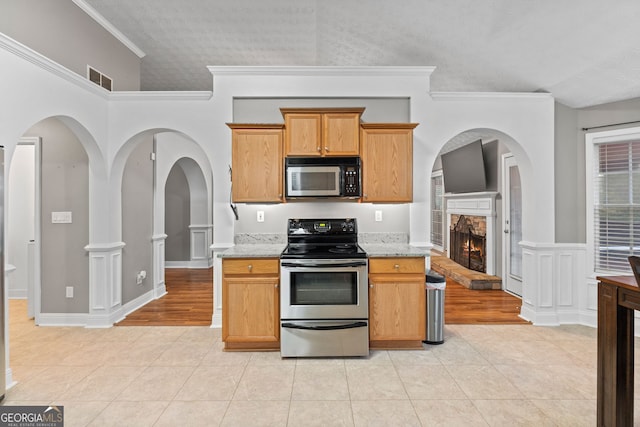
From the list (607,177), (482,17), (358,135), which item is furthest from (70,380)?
(607,177)

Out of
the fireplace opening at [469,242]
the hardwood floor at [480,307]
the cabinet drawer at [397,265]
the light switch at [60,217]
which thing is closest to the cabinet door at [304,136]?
the cabinet drawer at [397,265]

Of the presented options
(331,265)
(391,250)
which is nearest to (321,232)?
(331,265)

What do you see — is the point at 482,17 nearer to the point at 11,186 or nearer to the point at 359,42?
the point at 359,42

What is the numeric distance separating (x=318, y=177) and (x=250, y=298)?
4.29 ft

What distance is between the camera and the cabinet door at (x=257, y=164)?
3.35m

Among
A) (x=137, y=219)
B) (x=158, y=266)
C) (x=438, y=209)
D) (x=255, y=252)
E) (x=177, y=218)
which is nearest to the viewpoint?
(x=255, y=252)

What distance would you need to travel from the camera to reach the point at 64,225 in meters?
3.76

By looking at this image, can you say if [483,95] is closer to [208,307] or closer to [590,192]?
[590,192]

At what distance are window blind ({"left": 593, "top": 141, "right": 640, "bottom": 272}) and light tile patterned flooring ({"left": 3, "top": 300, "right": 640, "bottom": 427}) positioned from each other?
91 cm

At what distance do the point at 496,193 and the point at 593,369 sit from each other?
3073 mm

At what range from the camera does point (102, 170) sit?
369 centimetres

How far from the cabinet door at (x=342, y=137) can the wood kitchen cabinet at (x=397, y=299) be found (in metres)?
1.10

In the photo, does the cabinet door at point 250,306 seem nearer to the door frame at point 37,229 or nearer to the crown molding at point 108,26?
the door frame at point 37,229

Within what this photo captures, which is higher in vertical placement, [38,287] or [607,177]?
[607,177]
